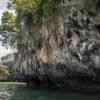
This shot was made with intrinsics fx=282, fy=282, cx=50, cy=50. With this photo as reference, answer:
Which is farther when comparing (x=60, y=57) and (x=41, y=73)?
(x=41, y=73)

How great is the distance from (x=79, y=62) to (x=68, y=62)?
0.60 metres

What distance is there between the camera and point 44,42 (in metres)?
16.8

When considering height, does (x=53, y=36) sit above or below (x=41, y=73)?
above

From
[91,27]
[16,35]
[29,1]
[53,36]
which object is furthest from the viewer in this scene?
[16,35]

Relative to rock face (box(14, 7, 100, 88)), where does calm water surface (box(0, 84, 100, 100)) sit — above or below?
below

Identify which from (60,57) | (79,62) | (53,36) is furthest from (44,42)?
(79,62)

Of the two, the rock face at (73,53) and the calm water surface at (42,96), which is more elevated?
the rock face at (73,53)

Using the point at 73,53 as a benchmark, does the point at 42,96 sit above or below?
below

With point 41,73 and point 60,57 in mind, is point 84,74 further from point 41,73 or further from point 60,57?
point 41,73

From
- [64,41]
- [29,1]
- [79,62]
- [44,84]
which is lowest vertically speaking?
[44,84]

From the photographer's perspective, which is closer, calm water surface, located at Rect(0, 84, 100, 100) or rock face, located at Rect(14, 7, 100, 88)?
calm water surface, located at Rect(0, 84, 100, 100)

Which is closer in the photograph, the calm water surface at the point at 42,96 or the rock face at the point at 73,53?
the calm water surface at the point at 42,96

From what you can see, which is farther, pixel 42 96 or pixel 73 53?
pixel 73 53

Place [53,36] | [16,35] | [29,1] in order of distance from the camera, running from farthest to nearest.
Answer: [16,35] < [29,1] < [53,36]
